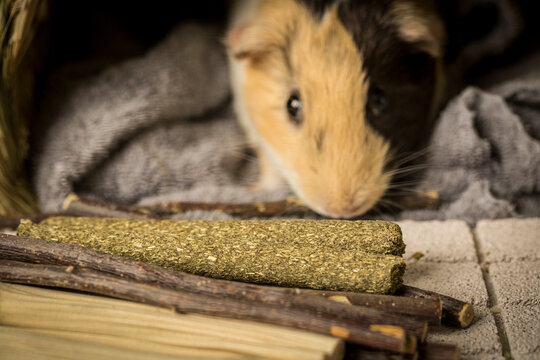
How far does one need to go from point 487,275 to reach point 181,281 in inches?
25.8

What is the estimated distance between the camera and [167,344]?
0.74 metres

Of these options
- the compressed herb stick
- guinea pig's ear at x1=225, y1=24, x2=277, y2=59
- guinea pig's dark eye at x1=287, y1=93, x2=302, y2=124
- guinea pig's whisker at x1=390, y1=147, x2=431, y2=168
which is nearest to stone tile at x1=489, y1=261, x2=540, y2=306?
the compressed herb stick

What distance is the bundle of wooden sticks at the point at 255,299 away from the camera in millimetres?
728

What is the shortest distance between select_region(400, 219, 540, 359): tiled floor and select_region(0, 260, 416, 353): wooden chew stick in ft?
0.58

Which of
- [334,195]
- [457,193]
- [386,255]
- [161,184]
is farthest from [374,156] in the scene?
[161,184]

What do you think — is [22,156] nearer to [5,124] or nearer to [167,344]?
[5,124]

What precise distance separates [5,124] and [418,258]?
121cm

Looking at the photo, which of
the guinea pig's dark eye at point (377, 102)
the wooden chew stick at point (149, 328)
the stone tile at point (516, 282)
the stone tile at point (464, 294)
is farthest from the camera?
the guinea pig's dark eye at point (377, 102)

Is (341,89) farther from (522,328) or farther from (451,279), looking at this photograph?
(522,328)

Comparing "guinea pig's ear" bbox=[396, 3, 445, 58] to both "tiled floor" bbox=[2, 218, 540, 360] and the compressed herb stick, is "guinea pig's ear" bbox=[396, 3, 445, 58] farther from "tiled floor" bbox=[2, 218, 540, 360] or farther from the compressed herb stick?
the compressed herb stick

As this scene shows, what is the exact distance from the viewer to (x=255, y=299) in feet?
2.62

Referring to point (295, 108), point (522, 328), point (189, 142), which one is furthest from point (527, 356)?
point (189, 142)

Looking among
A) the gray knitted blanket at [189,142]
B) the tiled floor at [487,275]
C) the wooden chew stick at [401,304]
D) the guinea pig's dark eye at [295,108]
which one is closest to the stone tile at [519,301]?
the tiled floor at [487,275]

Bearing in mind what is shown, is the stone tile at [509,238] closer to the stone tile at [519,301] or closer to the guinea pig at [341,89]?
the stone tile at [519,301]
